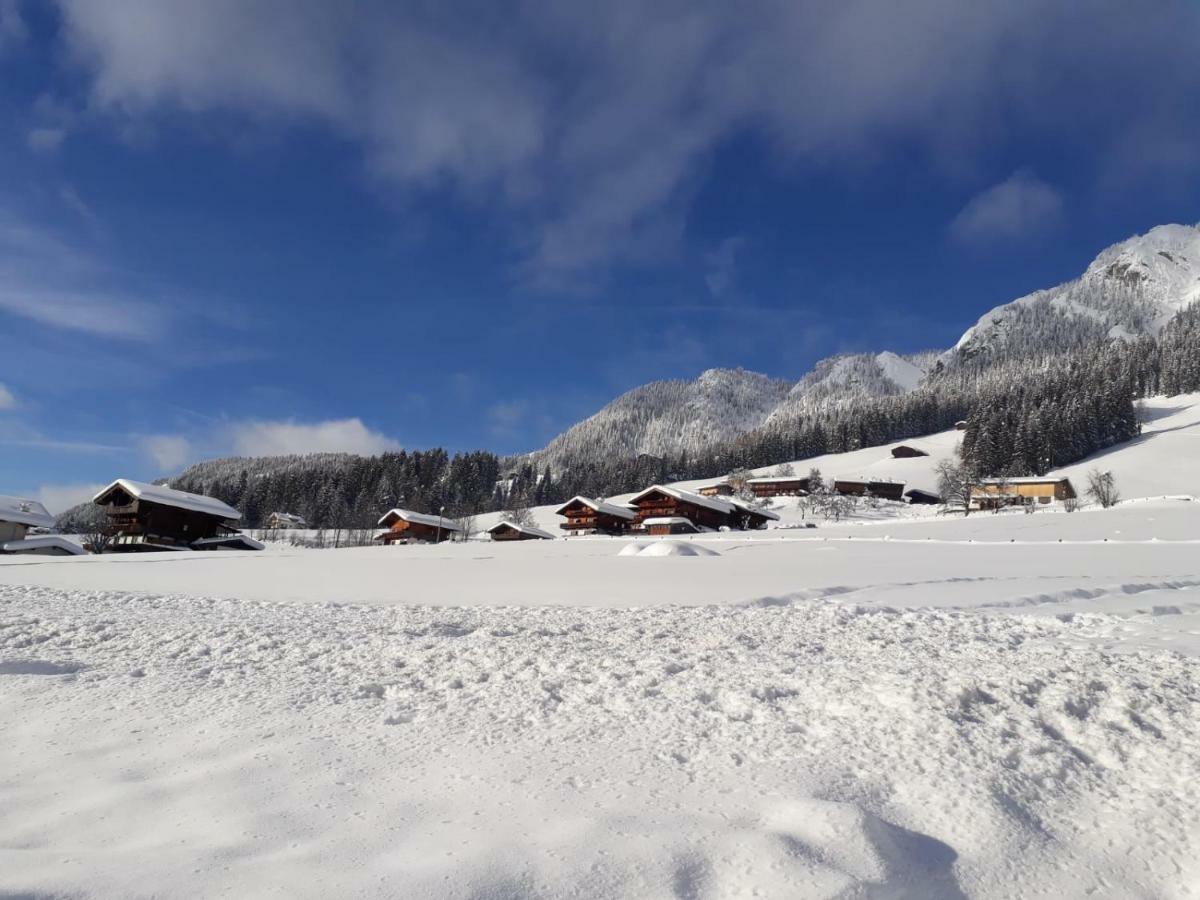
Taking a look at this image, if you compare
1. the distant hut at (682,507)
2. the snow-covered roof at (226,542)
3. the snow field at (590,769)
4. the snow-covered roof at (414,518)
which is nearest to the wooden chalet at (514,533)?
the snow-covered roof at (414,518)

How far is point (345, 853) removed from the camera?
373cm

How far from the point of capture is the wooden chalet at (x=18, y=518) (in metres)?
51.2

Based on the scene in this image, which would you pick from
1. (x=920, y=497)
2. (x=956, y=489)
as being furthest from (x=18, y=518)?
(x=920, y=497)

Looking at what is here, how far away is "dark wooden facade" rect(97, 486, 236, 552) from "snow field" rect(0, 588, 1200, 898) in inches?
2117

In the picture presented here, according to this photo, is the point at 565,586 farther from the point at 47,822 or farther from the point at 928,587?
the point at 47,822

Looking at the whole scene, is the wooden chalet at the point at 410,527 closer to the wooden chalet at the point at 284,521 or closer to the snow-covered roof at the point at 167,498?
the snow-covered roof at the point at 167,498

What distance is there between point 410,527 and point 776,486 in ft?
227

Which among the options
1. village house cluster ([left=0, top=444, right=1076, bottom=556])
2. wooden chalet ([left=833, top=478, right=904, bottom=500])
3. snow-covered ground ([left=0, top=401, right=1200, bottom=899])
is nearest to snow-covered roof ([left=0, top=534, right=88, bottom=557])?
village house cluster ([left=0, top=444, right=1076, bottom=556])

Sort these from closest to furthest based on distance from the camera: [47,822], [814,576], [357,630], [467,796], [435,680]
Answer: [47,822] < [467,796] < [435,680] < [357,630] < [814,576]

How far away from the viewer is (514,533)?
7738 centimetres

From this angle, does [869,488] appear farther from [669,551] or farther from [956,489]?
[669,551]

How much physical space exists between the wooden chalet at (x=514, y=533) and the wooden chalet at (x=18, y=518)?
137ft

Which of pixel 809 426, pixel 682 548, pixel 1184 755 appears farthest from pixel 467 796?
pixel 809 426

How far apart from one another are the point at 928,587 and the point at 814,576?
Answer: 3.27 metres
